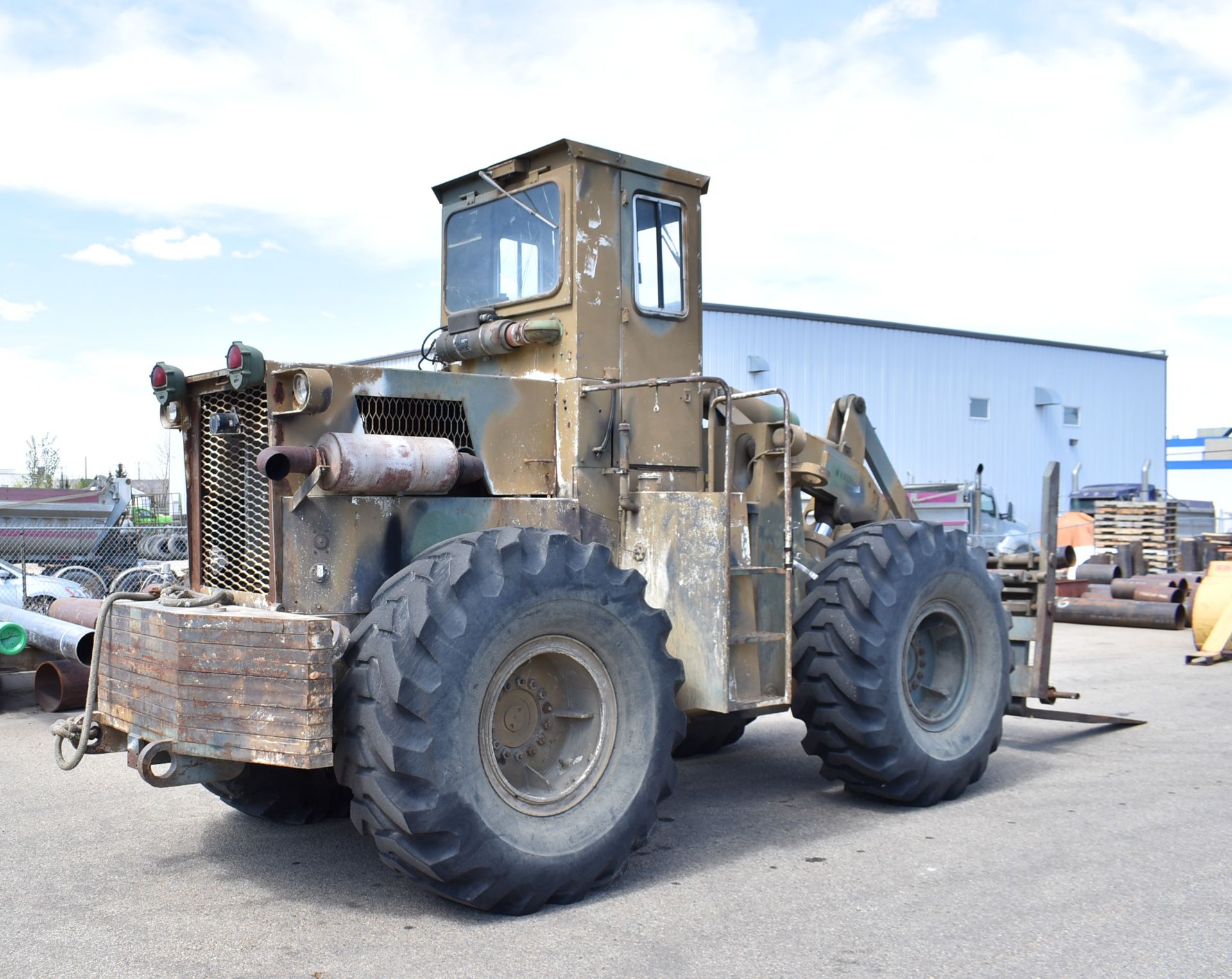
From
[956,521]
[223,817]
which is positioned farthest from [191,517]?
[956,521]

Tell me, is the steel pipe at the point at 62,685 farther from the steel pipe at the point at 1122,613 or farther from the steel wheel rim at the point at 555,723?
the steel pipe at the point at 1122,613

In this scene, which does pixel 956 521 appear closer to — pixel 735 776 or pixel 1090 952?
pixel 735 776

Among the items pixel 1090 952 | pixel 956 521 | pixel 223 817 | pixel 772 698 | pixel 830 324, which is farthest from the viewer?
pixel 830 324

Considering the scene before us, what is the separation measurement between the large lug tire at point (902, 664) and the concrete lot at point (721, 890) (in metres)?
0.28

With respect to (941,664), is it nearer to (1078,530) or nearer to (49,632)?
(49,632)

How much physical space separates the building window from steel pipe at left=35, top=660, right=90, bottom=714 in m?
5.37

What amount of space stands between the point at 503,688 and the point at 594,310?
2.07 metres

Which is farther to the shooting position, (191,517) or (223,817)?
(223,817)

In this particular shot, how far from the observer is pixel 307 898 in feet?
15.3

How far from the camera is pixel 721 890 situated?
4.76 metres

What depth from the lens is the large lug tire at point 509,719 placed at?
165 inches

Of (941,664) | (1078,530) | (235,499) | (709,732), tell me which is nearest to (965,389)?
(1078,530)

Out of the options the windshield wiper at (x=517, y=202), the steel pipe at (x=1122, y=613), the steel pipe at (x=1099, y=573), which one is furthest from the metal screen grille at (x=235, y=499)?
the steel pipe at (x=1099, y=573)

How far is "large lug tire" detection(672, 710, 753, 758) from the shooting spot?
7.32 meters
